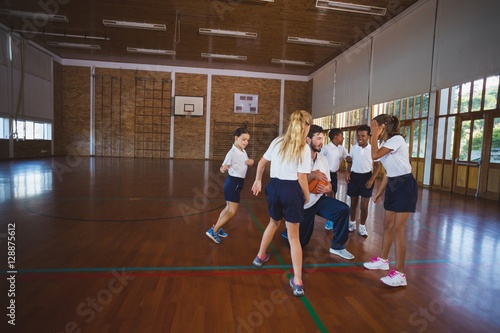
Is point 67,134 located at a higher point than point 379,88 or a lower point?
lower

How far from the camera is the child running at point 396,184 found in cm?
272

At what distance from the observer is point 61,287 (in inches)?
98.3

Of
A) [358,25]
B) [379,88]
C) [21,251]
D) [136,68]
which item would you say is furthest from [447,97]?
[136,68]

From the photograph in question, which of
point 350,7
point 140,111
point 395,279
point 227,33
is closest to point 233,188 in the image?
point 395,279

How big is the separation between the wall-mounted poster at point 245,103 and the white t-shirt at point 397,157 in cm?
1847

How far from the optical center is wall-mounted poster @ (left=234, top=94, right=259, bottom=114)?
67.9 feet

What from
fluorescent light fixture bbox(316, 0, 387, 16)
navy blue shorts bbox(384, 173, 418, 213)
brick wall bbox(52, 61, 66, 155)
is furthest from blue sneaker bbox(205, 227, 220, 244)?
brick wall bbox(52, 61, 66, 155)

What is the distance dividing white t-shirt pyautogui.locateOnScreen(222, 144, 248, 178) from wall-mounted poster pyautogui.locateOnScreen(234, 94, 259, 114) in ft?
57.5

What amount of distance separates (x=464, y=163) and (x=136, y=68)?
1871 centimetres

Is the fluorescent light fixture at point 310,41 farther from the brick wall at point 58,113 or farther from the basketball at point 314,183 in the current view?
the brick wall at point 58,113

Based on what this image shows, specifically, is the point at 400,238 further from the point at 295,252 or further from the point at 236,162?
the point at 236,162

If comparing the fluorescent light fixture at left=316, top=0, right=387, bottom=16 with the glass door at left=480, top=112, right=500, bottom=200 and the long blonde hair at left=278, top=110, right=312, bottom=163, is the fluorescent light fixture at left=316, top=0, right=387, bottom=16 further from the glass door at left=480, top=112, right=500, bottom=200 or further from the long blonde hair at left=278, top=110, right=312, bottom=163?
the long blonde hair at left=278, top=110, right=312, bottom=163

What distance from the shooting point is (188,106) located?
66.3 feet

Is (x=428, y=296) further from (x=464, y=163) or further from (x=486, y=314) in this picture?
(x=464, y=163)
